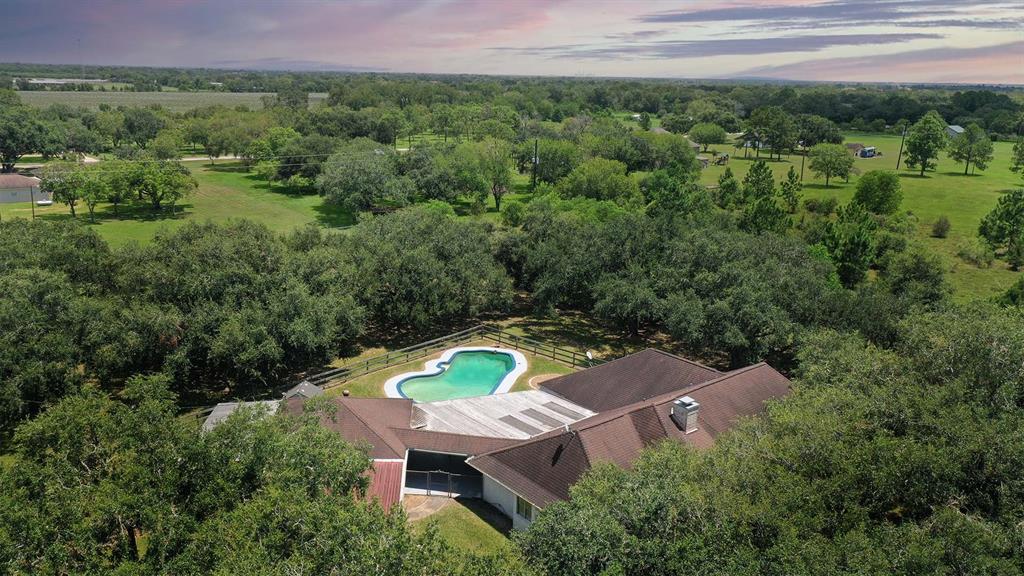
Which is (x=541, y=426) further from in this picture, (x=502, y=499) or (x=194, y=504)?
(x=194, y=504)

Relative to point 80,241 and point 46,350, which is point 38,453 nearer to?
point 46,350

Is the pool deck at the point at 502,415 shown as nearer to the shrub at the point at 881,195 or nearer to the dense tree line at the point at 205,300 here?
the dense tree line at the point at 205,300

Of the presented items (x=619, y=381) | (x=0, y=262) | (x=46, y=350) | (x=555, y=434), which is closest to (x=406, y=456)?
(x=555, y=434)

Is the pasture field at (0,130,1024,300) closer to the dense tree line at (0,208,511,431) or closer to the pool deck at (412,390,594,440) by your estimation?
the dense tree line at (0,208,511,431)

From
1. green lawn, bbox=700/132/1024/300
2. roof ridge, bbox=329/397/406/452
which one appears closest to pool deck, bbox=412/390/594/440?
roof ridge, bbox=329/397/406/452

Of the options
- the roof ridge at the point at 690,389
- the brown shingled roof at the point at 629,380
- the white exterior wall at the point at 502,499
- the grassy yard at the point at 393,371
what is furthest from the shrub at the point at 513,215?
the white exterior wall at the point at 502,499

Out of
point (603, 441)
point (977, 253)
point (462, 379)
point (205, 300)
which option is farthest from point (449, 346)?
point (977, 253)

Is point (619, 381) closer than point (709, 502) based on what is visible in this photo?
No
